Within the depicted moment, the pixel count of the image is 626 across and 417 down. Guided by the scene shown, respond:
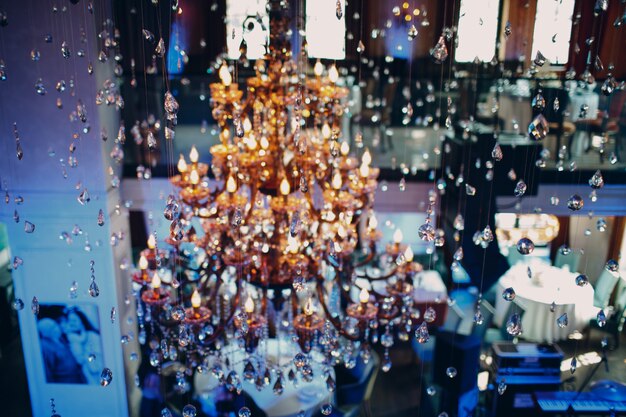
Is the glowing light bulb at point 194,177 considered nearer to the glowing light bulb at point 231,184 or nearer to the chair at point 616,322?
the glowing light bulb at point 231,184

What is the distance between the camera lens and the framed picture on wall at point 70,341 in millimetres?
4914

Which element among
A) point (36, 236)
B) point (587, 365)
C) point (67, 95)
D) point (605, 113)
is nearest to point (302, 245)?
point (67, 95)

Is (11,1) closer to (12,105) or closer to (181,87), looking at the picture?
(12,105)

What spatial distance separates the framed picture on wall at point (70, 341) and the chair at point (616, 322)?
540 centimetres

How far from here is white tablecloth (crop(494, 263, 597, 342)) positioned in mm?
6316

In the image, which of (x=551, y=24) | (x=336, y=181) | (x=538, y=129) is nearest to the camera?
(x=538, y=129)

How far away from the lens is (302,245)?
295cm

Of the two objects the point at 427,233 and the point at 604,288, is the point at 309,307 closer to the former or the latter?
the point at 427,233

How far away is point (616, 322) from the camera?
6.56 metres

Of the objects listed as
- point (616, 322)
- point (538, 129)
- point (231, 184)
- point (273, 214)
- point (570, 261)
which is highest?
point (538, 129)

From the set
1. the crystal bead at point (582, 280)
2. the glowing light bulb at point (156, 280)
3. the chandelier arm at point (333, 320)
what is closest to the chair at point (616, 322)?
the crystal bead at point (582, 280)

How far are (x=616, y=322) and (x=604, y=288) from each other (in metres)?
0.42

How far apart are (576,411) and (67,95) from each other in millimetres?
4792

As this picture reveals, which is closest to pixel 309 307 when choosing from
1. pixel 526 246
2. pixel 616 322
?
pixel 526 246
